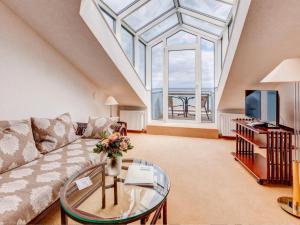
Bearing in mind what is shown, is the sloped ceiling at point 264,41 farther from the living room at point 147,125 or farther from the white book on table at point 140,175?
the white book on table at point 140,175

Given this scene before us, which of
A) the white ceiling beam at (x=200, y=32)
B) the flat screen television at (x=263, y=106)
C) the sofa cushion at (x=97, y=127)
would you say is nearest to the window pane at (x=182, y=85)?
the white ceiling beam at (x=200, y=32)

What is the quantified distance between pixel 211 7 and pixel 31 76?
141 inches

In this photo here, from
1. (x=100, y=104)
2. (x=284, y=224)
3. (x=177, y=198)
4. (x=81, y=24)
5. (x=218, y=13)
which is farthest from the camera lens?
(x=100, y=104)

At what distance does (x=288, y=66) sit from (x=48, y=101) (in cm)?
320

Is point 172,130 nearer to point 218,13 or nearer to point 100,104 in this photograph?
point 100,104

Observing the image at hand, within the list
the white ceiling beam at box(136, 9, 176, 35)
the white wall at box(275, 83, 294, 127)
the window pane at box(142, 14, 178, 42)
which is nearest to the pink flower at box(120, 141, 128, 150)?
the white wall at box(275, 83, 294, 127)

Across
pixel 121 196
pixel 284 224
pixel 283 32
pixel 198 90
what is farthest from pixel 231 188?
pixel 198 90

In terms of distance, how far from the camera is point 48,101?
317 centimetres

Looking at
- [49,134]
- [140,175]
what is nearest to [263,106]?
[140,175]

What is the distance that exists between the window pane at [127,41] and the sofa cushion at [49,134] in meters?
2.52

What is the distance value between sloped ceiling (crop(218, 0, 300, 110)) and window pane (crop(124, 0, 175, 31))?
7.68ft

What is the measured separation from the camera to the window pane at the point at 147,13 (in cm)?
438

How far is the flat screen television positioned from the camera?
8.30ft

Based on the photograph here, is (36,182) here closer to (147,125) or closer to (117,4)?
(117,4)
